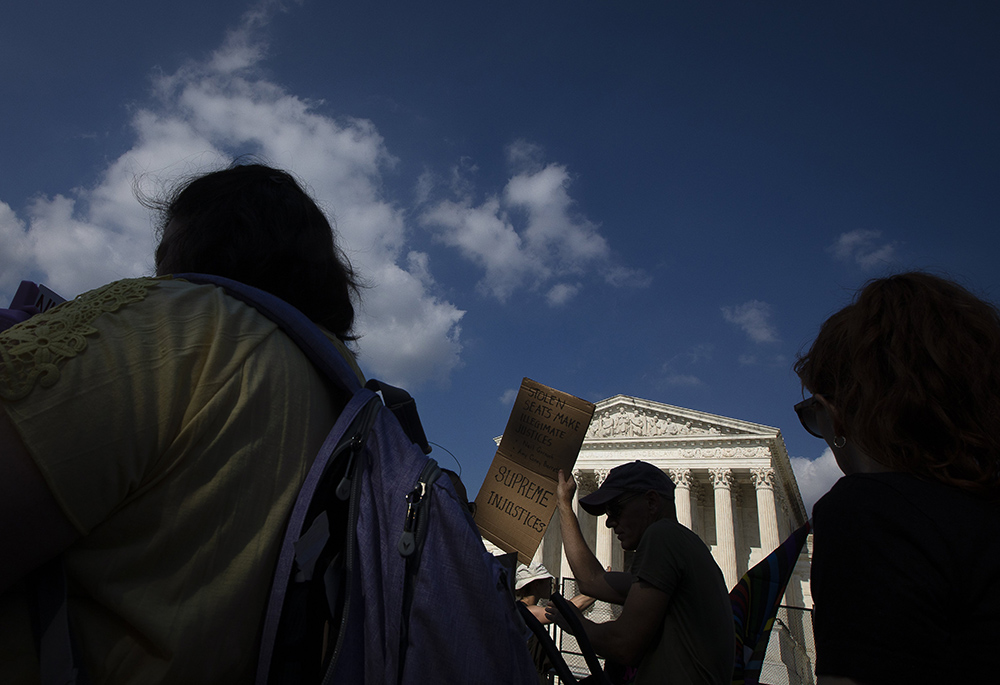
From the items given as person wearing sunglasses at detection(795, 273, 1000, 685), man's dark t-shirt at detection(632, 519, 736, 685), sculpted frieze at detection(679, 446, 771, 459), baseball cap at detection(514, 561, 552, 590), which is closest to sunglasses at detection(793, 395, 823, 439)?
person wearing sunglasses at detection(795, 273, 1000, 685)

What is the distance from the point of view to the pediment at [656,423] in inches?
1251

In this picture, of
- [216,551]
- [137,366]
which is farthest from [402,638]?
[137,366]

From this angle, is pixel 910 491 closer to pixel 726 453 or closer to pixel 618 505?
pixel 618 505

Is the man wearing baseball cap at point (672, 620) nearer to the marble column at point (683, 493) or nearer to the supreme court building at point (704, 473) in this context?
the supreme court building at point (704, 473)

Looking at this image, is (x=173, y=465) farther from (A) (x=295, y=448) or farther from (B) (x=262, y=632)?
(B) (x=262, y=632)

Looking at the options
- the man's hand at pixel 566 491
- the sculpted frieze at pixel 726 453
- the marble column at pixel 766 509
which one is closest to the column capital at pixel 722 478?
the sculpted frieze at pixel 726 453

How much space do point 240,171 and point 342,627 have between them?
115 cm

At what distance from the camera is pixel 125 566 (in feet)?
2.94

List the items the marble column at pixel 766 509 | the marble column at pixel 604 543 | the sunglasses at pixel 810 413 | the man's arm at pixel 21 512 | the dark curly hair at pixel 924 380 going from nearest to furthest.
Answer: the man's arm at pixel 21 512 < the dark curly hair at pixel 924 380 < the sunglasses at pixel 810 413 < the marble column at pixel 766 509 < the marble column at pixel 604 543

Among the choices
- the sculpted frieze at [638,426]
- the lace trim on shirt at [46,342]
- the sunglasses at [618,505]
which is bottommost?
the lace trim on shirt at [46,342]

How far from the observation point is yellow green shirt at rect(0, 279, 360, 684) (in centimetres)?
85

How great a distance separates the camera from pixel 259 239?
1.39 meters

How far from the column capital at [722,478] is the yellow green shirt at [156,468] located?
3338 centimetres

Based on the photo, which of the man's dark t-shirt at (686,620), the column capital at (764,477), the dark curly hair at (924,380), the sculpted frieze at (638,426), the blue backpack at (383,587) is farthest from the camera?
the sculpted frieze at (638,426)
